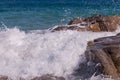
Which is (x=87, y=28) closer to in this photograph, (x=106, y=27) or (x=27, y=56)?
(x=106, y=27)

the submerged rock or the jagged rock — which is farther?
the submerged rock

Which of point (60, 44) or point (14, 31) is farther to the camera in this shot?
point (14, 31)

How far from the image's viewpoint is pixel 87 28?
1560 cm

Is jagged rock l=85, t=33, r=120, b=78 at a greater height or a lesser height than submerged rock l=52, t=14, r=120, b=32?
lesser

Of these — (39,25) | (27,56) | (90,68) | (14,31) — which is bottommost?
(90,68)

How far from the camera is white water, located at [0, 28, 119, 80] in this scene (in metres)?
10.8

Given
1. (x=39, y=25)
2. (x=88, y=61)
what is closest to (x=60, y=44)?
(x=88, y=61)

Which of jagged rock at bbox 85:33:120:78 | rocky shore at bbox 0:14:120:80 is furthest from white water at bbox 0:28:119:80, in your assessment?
jagged rock at bbox 85:33:120:78

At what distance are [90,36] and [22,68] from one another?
9.71 feet

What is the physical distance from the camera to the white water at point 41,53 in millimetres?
10812

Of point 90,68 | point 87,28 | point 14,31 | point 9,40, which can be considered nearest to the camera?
point 90,68

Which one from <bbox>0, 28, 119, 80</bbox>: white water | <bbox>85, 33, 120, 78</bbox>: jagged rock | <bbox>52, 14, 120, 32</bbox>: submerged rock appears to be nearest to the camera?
<bbox>85, 33, 120, 78</bbox>: jagged rock

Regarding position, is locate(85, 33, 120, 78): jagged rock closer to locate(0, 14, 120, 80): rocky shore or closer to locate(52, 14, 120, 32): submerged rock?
locate(0, 14, 120, 80): rocky shore

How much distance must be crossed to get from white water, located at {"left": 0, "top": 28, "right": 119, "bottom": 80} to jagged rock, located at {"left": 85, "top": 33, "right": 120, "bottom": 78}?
14.3 inches
